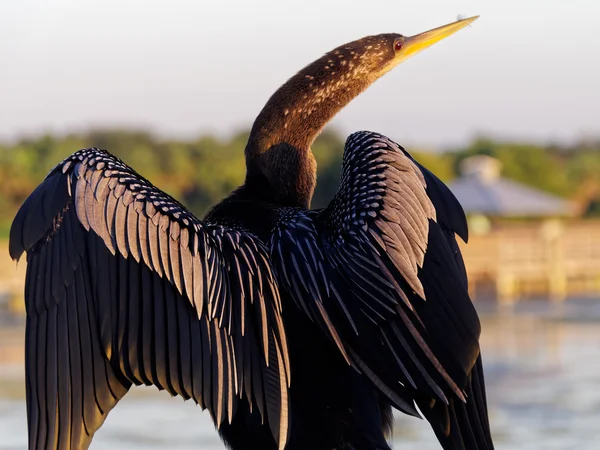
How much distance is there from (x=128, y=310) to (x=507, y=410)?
18.2ft

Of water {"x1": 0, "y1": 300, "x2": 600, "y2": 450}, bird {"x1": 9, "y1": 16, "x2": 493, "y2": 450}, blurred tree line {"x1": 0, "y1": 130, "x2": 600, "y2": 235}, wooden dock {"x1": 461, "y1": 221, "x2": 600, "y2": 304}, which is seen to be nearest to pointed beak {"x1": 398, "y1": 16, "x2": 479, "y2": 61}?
bird {"x1": 9, "y1": 16, "x2": 493, "y2": 450}

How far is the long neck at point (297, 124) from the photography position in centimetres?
343

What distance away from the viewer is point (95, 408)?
277 cm

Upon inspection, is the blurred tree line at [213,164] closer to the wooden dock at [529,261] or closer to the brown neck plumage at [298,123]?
the wooden dock at [529,261]

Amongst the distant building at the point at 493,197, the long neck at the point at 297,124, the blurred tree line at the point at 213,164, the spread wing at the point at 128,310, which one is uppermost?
the blurred tree line at the point at 213,164

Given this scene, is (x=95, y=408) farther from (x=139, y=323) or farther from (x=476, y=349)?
(x=476, y=349)

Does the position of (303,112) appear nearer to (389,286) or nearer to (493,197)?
(389,286)

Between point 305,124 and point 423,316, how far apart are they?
96cm

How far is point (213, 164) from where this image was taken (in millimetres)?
32375

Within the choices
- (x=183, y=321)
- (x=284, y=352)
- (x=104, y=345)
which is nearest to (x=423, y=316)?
(x=284, y=352)

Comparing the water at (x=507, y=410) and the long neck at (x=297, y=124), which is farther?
the water at (x=507, y=410)

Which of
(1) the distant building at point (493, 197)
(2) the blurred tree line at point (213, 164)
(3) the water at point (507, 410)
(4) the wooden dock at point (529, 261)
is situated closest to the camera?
(3) the water at point (507, 410)

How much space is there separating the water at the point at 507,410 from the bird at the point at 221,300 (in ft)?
13.2

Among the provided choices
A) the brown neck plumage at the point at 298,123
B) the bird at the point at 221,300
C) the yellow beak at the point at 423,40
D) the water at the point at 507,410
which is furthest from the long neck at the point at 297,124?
the water at the point at 507,410
